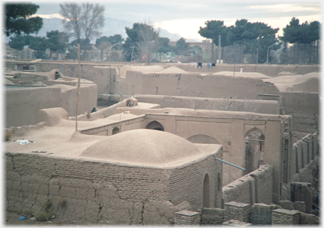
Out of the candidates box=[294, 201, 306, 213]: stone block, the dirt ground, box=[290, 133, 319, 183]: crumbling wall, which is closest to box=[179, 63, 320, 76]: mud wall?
box=[290, 133, 319, 183]: crumbling wall

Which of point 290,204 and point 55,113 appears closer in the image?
point 290,204

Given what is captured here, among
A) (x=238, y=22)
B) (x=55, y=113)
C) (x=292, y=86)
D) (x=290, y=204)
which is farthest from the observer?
(x=238, y=22)

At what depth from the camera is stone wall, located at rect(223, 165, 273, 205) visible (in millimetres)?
14102

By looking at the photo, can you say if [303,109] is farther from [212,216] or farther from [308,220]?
[212,216]

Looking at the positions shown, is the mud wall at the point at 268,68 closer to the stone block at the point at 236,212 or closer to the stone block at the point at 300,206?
the stone block at the point at 300,206

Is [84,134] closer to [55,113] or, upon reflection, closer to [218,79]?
[55,113]

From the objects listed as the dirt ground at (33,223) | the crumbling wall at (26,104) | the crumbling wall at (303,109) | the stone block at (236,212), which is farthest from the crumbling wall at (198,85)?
the dirt ground at (33,223)

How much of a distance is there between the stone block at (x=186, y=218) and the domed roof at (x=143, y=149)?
157 cm

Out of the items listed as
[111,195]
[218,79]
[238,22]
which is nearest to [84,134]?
[111,195]

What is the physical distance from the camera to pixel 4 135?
13.9 m

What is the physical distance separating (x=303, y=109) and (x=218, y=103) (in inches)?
211

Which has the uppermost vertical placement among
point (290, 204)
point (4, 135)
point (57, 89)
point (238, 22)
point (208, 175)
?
point (238, 22)

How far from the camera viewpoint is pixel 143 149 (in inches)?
440

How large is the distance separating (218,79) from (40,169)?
17.5 meters
